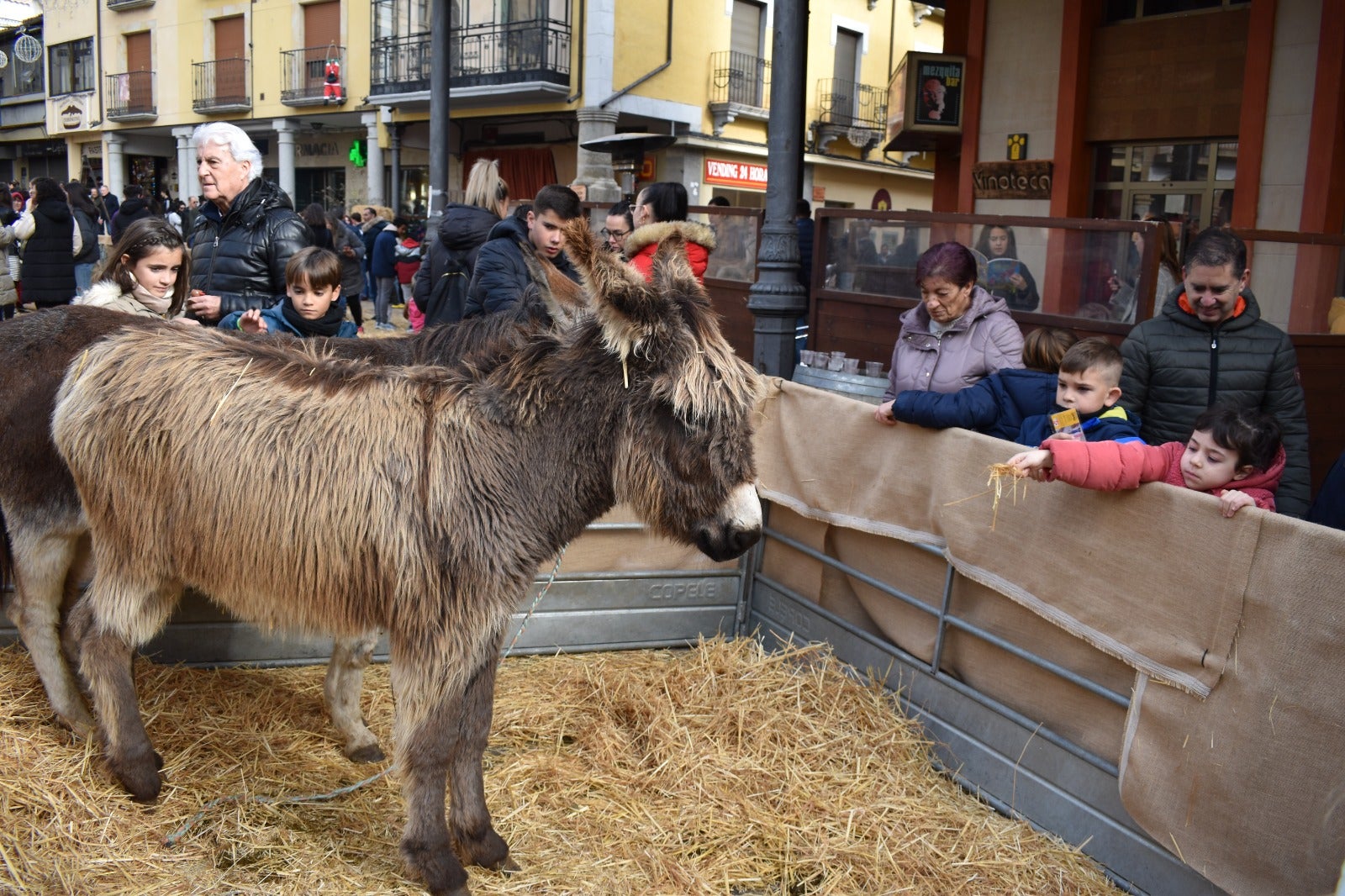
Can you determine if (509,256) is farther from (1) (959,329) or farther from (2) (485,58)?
(2) (485,58)

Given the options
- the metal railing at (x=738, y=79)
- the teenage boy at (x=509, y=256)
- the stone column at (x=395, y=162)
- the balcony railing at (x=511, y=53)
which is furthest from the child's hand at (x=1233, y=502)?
the metal railing at (x=738, y=79)

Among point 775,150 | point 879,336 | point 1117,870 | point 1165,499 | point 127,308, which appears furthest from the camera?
point 879,336

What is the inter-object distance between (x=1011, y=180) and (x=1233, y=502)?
369 inches

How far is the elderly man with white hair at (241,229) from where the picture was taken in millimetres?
4504

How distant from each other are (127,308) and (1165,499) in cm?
394

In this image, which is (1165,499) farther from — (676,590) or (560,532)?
(676,590)

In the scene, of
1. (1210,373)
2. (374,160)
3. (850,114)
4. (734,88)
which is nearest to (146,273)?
(1210,373)

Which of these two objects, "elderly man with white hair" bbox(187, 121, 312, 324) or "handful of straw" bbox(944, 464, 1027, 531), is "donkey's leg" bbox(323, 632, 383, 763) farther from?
"handful of straw" bbox(944, 464, 1027, 531)

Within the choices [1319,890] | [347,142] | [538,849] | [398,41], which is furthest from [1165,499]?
[347,142]

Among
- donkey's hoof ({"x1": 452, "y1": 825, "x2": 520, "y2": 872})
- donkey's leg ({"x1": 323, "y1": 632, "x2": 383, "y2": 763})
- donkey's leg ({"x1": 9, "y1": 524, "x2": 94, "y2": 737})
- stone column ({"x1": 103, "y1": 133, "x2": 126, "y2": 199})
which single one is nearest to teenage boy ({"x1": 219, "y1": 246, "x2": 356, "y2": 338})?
donkey's leg ({"x1": 9, "y1": 524, "x2": 94, "y2": 737})

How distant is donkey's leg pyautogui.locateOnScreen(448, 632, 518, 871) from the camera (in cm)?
291

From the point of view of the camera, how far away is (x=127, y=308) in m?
4.10

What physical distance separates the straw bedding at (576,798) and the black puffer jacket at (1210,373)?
162 centimetres

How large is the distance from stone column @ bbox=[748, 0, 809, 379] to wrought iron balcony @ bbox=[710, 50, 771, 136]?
70.1ft
